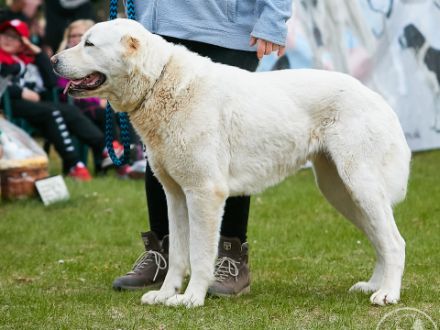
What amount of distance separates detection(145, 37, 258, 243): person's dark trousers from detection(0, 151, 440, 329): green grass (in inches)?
13.9

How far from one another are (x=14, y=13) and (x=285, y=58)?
328 centimetres

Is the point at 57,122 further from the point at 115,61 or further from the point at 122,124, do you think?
the point at 115,61

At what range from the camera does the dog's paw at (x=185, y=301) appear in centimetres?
420

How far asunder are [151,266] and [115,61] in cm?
121

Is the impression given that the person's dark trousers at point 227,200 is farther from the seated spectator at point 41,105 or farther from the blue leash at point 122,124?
the seated spectator at point 41,105

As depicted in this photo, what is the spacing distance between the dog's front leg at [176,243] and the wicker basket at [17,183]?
3.79 metres

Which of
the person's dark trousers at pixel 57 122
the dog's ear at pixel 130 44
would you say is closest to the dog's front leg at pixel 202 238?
the dog's ear at pixel 130 44

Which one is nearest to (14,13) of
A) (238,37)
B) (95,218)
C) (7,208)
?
(7,208)

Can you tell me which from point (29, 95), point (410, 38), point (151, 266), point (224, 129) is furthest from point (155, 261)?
point (410, 38)

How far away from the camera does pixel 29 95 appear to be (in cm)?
921

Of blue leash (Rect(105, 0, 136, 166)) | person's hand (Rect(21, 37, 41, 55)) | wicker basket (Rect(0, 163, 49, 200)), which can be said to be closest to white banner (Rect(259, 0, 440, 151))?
person's hand (Rect(21, 37, 41, 55))

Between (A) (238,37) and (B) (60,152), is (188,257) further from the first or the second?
(B) (60,152)

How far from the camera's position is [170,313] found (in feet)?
13.3

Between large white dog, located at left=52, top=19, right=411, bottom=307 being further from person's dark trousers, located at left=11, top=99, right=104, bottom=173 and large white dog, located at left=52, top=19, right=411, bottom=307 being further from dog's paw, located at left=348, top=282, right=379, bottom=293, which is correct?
person's dark trousers, located at left=11, top=99, right=104, bottom=173
